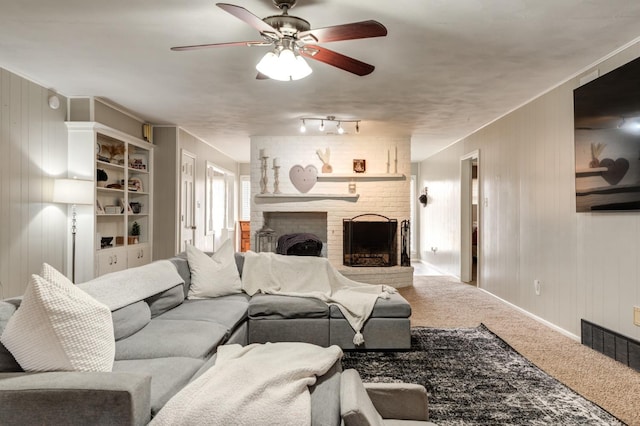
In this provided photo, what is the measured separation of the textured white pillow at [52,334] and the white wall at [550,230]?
11.6 ft

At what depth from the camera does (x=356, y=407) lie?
1.30 metres

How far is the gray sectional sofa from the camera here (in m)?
1.39

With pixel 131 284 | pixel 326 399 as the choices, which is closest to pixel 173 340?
pixel 131 284

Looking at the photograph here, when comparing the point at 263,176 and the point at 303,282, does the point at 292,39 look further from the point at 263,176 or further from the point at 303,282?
the point at 263,176

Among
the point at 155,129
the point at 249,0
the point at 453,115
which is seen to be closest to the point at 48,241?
the point at 155,129

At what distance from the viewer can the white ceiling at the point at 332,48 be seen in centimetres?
262

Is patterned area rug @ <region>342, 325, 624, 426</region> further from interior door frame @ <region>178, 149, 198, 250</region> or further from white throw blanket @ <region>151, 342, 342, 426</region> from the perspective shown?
interior door frame @ <region>178, 149, 198, 250</region>

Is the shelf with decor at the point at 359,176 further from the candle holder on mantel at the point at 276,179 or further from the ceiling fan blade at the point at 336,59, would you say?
the ceiling fan blade at the point at 336,59

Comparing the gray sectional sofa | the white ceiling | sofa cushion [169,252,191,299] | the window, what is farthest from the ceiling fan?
the window

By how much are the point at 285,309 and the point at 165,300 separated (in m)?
0.95

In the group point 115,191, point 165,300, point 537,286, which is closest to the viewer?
point 165,300

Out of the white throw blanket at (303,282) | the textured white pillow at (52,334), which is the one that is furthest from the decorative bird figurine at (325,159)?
the textured white pillow at (52,334)

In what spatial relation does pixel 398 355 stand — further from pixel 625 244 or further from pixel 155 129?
pixel 155 129

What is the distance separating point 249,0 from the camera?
2.55m
